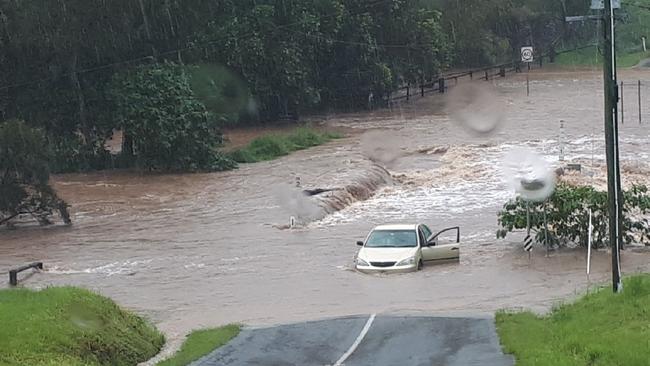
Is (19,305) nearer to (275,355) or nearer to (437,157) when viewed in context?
(275,355)

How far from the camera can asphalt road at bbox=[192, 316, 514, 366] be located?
14789mm

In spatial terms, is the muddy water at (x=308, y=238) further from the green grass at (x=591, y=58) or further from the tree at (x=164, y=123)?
the green grass at (x=591, y=58)

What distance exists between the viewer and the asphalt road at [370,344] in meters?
14.8

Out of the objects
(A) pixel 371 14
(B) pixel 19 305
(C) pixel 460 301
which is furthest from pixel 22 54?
(B) pixel 19 305

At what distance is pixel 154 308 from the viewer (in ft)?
80.4

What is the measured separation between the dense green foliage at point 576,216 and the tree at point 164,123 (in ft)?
79.3

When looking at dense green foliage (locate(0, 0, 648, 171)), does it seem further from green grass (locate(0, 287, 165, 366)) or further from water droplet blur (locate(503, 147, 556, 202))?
green grass (locate(0, 287, 165, 366))

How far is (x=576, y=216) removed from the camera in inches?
1142

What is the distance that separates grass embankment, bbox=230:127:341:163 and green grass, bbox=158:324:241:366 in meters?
36.2

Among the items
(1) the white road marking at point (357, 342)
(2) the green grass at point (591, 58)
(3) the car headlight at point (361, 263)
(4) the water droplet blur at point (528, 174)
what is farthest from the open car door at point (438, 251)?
(2) the green grass at point (591, 58)

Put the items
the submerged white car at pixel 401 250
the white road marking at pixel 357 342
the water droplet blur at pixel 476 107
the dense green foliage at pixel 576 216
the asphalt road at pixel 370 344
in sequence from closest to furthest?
1. the asphalt road at pixel 370 344
2. the white road marking at pixel 357 342
3. the submerged white car at pixel 401 250
4. the dense green foliage at pixel 576 216
5. the water droplet blur at pixel 476 107

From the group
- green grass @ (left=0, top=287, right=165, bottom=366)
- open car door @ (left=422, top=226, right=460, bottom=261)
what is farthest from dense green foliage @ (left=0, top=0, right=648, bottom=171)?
green grass @ (left=0, top=287, right=165, bottom=366)

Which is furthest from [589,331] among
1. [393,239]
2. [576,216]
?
[576,216]

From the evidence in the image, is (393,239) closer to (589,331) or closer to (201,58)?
(589,331)
